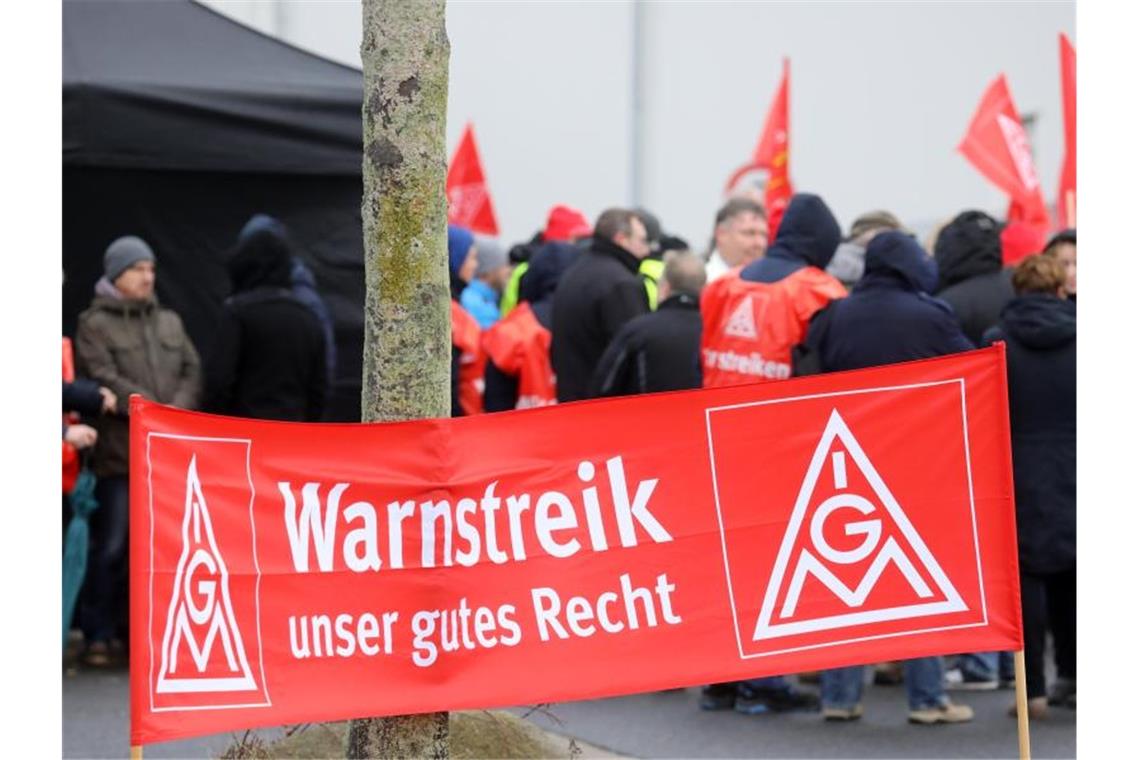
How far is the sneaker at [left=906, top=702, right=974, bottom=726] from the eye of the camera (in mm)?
8078

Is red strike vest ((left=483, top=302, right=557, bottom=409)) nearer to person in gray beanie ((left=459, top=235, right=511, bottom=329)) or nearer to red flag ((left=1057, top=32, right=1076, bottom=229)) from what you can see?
person in gray beanie ((left=459, top=235, right=511, bottom=329))

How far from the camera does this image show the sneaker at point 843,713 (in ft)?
26.8

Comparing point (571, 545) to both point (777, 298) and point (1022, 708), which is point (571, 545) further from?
point (777, 298)

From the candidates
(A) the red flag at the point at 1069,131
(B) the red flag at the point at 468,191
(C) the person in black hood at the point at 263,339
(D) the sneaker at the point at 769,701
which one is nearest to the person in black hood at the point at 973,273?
(D) the sneaker at the point at 769,701

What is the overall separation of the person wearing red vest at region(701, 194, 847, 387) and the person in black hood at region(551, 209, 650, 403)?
1226 mm

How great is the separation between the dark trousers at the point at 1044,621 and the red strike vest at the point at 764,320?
141cm

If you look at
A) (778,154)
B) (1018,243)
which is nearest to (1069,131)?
(1018,243)

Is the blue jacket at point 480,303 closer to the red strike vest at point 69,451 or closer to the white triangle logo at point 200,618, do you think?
the red strike vest at point 69,451

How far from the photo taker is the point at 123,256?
9.31 metres

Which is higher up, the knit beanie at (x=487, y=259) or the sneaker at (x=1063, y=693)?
the knit beanie at (x=487, y=259)

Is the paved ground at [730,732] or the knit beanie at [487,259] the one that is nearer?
the paved ground at [730,732]

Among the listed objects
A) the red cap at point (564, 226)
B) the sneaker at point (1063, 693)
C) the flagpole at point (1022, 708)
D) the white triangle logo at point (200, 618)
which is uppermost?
the red cap at point (564, 226)

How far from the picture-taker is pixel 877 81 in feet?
60.6

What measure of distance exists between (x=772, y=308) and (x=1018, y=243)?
10.9 feet
